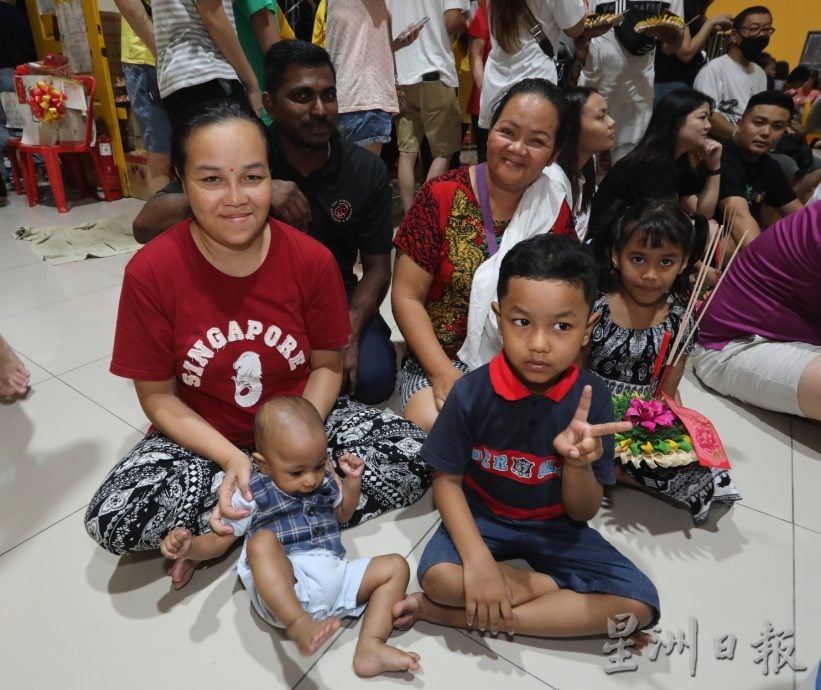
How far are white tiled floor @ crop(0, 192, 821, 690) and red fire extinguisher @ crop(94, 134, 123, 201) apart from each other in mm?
2959

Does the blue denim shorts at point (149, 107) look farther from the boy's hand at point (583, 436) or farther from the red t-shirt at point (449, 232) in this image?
the boy's hand at point (583, 436)

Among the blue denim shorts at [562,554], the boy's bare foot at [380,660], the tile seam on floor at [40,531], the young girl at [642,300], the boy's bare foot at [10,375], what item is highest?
the young girl at [642,300]

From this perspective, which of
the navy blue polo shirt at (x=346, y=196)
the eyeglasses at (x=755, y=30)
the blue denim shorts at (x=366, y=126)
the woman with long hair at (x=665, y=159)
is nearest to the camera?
the navy blue polo shirt at (x=346, y=196)

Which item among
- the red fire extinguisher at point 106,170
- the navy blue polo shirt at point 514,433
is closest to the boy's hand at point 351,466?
the navy blue polo shirt at point 514,433

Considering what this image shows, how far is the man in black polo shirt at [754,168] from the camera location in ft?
8.61

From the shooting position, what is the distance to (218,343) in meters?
1.21

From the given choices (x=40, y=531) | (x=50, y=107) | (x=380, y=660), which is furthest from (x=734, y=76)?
(x=50, y=107)

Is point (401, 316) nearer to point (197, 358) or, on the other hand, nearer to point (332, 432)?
point (332, 432)

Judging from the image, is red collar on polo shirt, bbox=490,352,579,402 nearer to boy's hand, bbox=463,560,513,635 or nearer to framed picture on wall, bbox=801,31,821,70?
boy's hand, bbox=463,560,513,635

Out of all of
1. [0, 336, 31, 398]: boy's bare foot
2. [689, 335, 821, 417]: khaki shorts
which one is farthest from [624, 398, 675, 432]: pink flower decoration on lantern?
[0, 336, 31, 398]: boy's bare foot

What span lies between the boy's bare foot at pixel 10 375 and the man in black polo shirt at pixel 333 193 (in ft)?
2.27

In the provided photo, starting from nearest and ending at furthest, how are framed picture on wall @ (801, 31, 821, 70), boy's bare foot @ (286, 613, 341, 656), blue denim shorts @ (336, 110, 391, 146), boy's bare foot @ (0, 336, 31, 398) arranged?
boy's bare foot @ (286, 613, 341, 656)
boy's bare foot @ (0, 336, 31, 398)
blue denim shorts @ (336, 110, 391, 146)
framed picture on wall @ (801, 31, 821, 70)

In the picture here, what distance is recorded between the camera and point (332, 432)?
142 centimetres

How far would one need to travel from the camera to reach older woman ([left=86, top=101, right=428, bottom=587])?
3.62 ft
